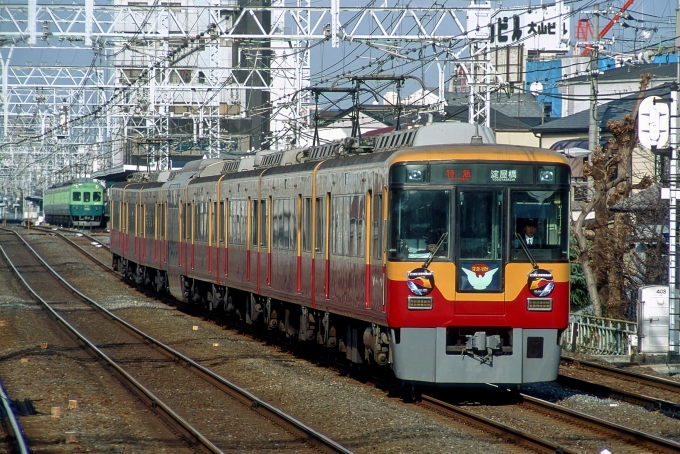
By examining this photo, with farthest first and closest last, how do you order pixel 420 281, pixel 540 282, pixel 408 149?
pixel 408 149 < pixel 540 282 < pixel 420 281

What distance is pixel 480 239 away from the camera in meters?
10.6

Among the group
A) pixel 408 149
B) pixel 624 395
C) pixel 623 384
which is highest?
pixel 408 149

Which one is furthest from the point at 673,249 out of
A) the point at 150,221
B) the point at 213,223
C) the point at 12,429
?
the point at 150,221

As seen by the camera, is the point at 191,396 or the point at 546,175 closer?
the point at 546,175

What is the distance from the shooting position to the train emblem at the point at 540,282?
10547mm

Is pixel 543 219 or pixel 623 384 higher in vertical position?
pixel 543 219

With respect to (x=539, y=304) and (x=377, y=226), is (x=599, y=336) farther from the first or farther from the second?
(x=377, y=226)

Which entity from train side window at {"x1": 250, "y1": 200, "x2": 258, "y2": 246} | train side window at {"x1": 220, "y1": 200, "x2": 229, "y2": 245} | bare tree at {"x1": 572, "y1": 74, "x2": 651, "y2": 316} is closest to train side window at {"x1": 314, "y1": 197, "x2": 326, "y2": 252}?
train side window at {"x1": 250, "y1": 200, "x2": 258, "y2": 246}

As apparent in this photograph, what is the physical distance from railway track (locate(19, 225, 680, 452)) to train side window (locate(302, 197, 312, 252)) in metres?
3.62

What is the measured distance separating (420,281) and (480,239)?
0.74 m

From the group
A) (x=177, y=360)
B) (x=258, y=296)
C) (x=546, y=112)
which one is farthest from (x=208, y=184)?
(x=546, y=112)

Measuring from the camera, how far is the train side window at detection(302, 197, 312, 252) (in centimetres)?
1402

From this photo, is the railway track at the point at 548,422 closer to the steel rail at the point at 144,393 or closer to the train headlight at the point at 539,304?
the train headlight at the point at 539,304

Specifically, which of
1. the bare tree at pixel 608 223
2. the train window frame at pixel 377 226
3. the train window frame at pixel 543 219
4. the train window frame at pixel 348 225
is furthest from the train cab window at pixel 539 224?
the bare tree at pixel 608 223
